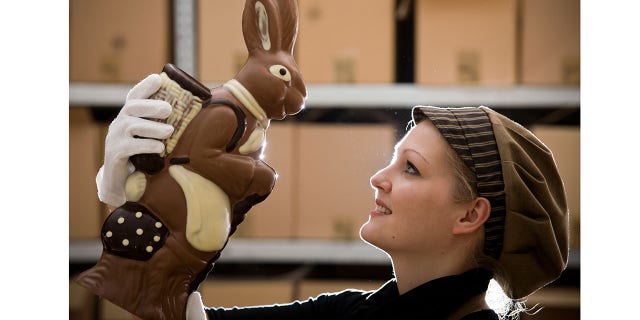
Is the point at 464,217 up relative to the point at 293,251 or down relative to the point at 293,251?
up

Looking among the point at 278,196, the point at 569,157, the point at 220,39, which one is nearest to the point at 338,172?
the point at 278,196

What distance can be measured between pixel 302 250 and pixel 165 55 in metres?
0.62

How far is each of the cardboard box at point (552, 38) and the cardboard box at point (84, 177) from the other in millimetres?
1140

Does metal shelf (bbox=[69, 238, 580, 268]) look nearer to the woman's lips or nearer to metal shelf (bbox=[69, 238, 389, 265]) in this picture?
metal shelf (bbox=[69, 238, 389, 265])

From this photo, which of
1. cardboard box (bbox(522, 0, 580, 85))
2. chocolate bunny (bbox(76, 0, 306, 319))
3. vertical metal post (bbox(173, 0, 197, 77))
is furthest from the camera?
vertical metal post (bbox(173, 0, 197, 77))

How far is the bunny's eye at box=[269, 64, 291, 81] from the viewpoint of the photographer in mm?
1343

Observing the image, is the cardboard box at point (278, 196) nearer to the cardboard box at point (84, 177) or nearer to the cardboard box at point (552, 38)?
the cardboard box at point (84, 177)

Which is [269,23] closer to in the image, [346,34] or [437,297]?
[437,297]

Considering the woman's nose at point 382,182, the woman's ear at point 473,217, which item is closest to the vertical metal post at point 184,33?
the woman's nose at point 382,182

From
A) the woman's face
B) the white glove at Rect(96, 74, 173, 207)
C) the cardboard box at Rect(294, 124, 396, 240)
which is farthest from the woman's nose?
the cardboard box at Rect(294, 124, 396, 240)

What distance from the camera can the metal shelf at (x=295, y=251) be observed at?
2143 mm

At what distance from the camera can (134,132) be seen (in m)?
1.30

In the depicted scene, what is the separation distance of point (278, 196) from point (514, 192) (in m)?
0.93

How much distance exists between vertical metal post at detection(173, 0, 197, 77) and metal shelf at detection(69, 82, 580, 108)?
10cm
